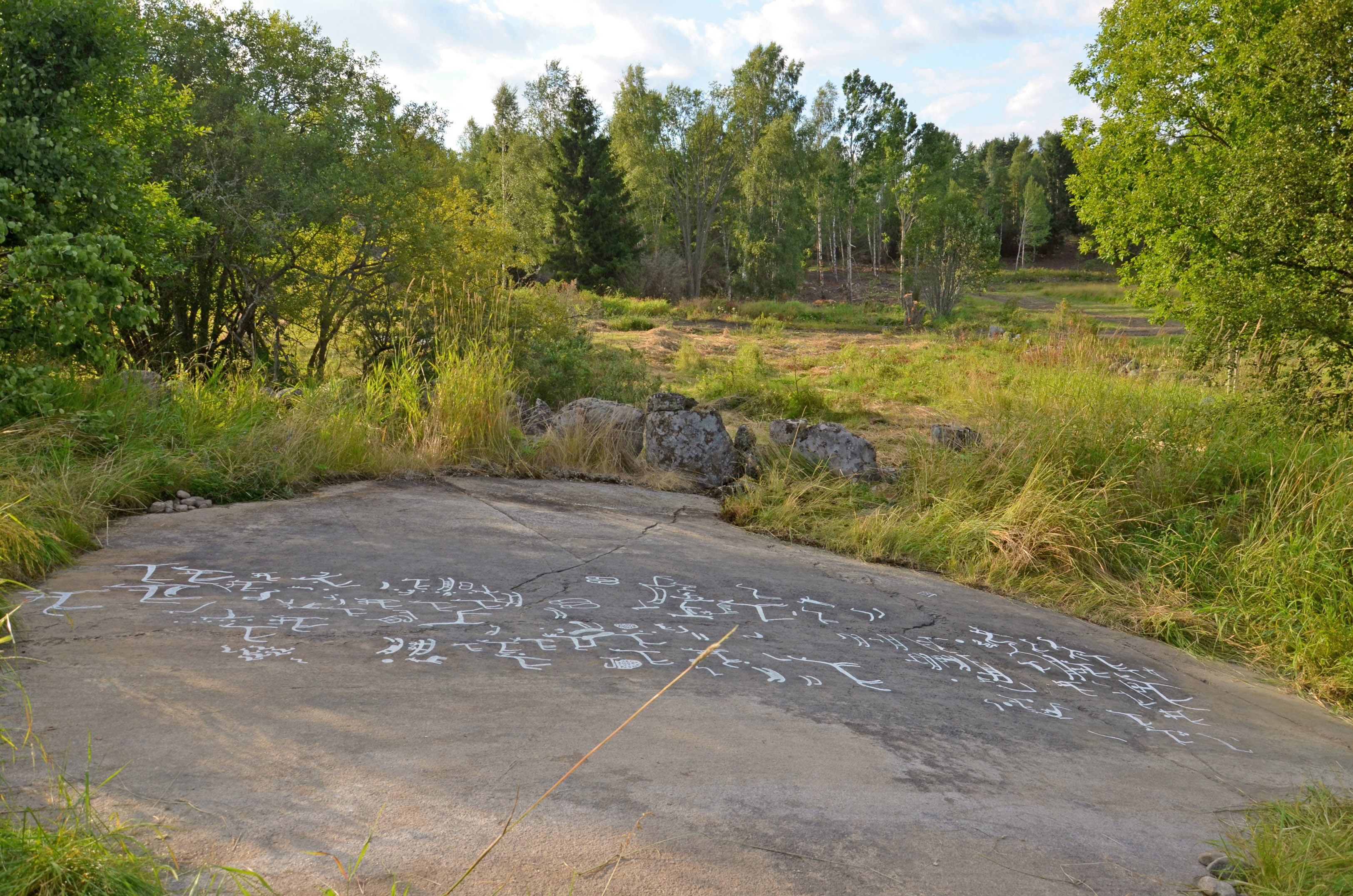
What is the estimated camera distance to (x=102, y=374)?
5.58m

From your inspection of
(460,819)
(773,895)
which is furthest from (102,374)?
(773,895)

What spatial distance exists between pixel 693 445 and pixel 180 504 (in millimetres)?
3945

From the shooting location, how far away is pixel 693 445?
23.8 feet

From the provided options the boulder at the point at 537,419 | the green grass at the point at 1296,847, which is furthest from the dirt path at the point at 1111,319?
the green grass at the point at 1296,847

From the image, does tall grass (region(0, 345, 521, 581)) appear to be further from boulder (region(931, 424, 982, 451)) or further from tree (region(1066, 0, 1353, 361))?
tree (region(1066, 0, 1353, 361))

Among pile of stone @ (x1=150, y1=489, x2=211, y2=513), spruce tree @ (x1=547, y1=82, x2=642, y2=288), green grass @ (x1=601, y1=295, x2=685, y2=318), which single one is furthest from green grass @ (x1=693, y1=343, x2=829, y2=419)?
spruce tree @ (x1=547, y1=82, x2=642, y2=288)

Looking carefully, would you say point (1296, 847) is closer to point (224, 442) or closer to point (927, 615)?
point (927, 615)

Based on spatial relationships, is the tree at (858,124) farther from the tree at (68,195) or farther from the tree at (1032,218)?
the tree at (68,195)

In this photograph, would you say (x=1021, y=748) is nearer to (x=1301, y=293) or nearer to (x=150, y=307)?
(x=150, y=307)

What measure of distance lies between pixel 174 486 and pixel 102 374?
141 cm

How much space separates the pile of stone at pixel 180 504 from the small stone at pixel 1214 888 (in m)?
4.79

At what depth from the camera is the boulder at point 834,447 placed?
7.09 m

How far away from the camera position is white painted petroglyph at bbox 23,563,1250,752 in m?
3.17

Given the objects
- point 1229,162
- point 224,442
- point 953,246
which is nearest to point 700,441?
point 224,442
